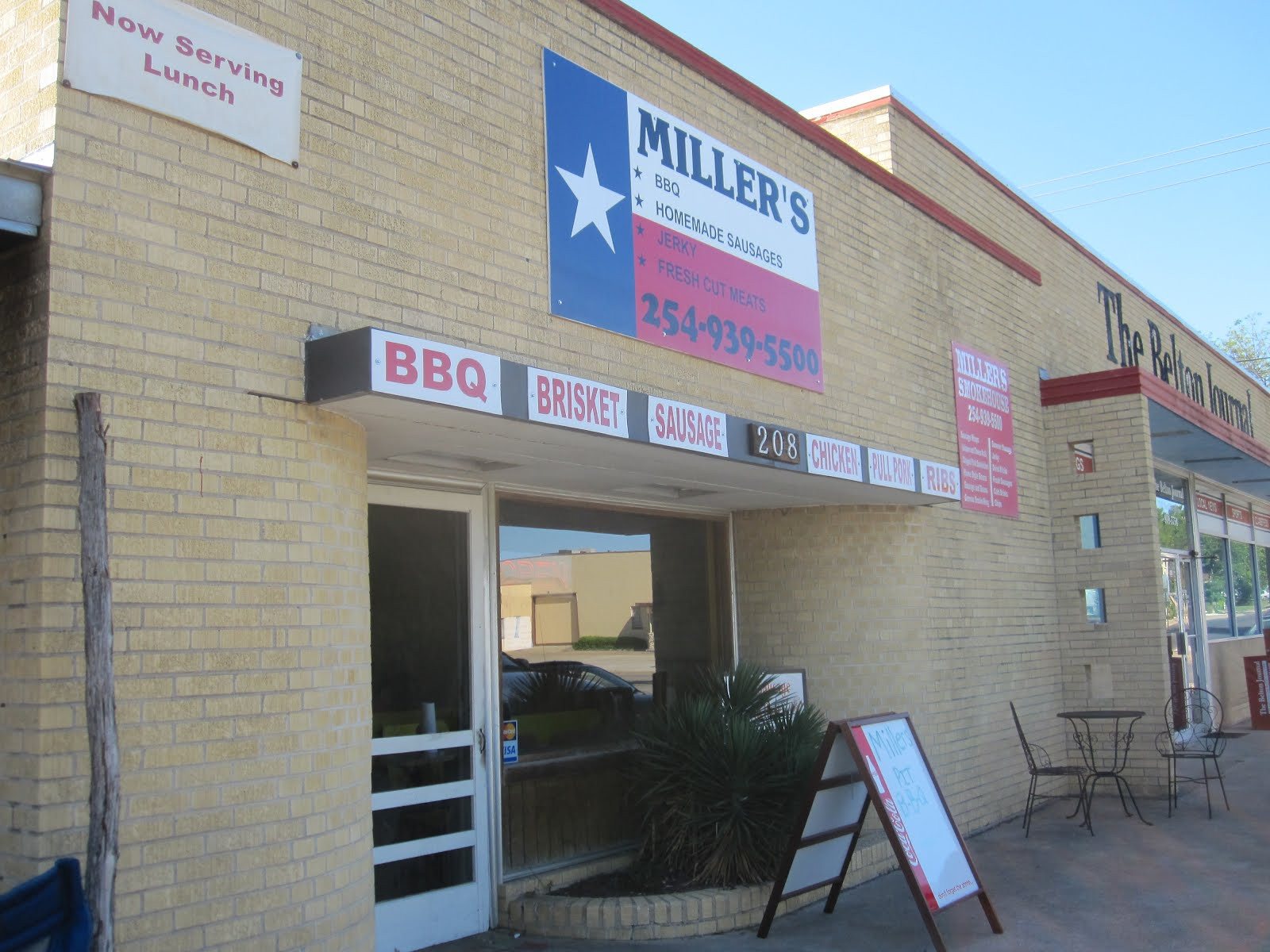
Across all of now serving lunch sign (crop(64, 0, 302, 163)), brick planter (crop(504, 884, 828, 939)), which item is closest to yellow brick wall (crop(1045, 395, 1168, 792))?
brick planter (crop(504, 884, 828, 939))

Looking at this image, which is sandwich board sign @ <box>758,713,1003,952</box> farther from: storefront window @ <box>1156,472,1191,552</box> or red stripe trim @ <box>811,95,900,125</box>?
storefront window @ <box>1156,472,1191,552</box>

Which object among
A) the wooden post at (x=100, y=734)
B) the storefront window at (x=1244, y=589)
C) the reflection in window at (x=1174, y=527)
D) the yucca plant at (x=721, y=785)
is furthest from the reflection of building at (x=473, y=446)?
the storefront window at (x=1244, y=589)

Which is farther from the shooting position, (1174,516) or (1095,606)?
(1174,516)

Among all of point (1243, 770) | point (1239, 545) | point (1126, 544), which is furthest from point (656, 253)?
point (1239, 545)

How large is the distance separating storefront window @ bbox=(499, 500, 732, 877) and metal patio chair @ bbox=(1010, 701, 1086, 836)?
2.81 m

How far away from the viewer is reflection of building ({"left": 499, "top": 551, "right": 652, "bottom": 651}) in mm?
7477

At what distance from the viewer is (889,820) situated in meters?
6.20

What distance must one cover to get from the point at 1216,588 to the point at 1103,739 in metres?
9.05

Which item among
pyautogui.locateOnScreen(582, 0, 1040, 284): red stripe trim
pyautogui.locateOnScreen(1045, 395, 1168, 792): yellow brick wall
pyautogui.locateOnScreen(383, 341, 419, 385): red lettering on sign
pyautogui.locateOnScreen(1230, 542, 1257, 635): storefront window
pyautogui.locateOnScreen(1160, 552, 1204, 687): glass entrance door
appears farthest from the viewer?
pyautogui.locateOnScreen(1230, 542, 1257, 635): storefront window

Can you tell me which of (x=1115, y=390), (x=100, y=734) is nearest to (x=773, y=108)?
(x=1115, y=390)

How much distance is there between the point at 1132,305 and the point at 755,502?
32.9ft

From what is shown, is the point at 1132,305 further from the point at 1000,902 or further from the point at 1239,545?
the point at 1000,902

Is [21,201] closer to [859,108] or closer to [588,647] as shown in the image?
[588,647]

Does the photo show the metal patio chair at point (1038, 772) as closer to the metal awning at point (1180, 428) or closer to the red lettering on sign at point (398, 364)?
the metal awning at point (1180, 428)
